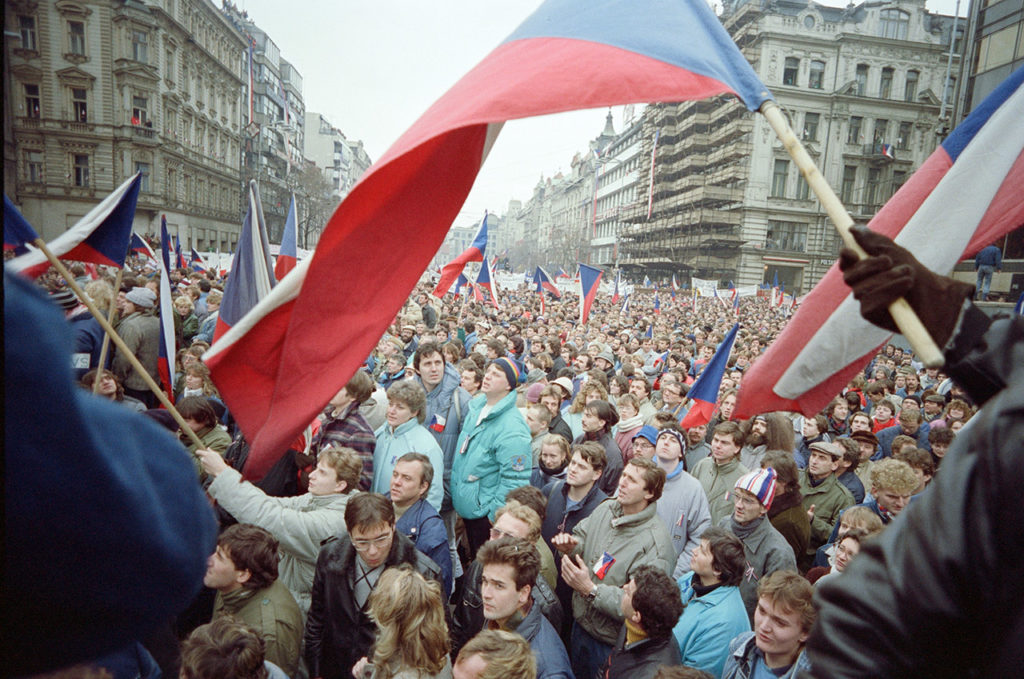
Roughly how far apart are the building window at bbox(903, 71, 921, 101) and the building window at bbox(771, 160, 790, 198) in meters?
11.6

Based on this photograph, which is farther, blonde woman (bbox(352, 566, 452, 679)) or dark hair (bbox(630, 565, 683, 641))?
dark hair (bbox(630, 565, 683, 641))

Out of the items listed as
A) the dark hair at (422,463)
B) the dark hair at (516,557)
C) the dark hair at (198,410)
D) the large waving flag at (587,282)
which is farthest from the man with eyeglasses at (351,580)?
the large waving flag at (587,282)

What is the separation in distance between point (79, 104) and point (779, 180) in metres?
50.4

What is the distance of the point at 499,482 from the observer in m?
5.14

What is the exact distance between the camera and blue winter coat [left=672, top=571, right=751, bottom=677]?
10.3 feet

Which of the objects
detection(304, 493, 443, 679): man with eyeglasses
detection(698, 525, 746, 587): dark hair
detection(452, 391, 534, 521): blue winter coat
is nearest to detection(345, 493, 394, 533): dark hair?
detection(304, 493, 443, 679): man with eyeglasses

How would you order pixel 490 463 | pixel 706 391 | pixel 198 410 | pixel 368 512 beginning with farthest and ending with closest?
pixel 706 391 < pixel 490 463 < pixel 198 410 < pixel 368 512

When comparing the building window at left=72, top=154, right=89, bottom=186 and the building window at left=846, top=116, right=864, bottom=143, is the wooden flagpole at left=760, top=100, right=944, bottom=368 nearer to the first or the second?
the building window at left=72, top=154, right=89, bottom=186

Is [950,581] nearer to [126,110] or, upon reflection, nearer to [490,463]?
[490,463]

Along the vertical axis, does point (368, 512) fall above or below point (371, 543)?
above

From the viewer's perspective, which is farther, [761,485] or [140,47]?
[140,47]

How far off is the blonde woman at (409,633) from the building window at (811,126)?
54576 millimetres

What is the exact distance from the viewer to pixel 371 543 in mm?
3148

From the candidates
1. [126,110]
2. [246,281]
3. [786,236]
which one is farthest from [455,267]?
[786,236]
